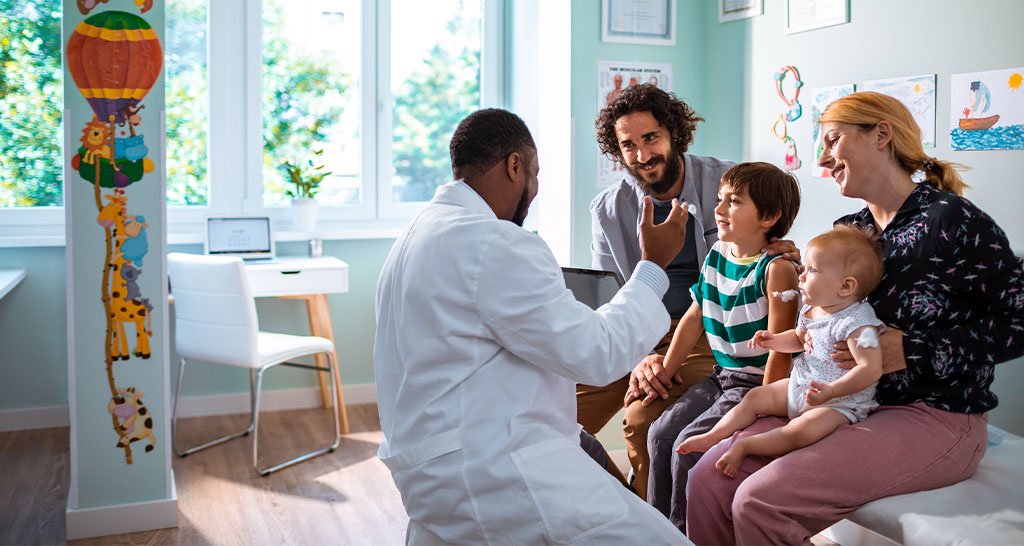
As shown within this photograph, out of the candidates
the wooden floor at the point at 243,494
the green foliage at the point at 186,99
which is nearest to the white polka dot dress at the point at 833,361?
the wooden floor at the point at 243,494

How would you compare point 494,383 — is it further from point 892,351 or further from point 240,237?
point 240,237

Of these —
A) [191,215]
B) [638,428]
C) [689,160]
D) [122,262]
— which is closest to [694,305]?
[638,428]

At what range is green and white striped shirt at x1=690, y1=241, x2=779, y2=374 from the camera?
2.03m

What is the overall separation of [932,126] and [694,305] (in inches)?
39.6

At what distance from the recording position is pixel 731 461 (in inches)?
73.3

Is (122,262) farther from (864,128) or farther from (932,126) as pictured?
(932,126)

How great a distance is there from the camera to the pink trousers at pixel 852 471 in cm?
176

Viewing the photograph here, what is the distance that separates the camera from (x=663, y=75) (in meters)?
3.80

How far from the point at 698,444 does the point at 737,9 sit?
7.10ft

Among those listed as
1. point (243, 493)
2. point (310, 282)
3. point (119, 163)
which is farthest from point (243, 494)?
point (119, 163)

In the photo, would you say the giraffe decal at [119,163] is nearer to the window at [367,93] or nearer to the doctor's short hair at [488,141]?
the doctor's short hair at [488,141]

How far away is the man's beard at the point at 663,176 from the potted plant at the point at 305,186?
206cm

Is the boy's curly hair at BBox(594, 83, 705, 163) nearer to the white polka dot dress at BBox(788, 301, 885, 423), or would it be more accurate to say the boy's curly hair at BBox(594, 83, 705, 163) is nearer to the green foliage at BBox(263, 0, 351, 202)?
the white polka dot dress at BBox(788, 301, 885, 423)

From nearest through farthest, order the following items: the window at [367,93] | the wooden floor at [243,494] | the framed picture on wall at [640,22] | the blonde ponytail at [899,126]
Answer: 1. the blonde ponytail at [899,126]
2. the wooden floor at [243,494]
3. the framed picture on wall at [640,22]
4. the window at [367,93]
